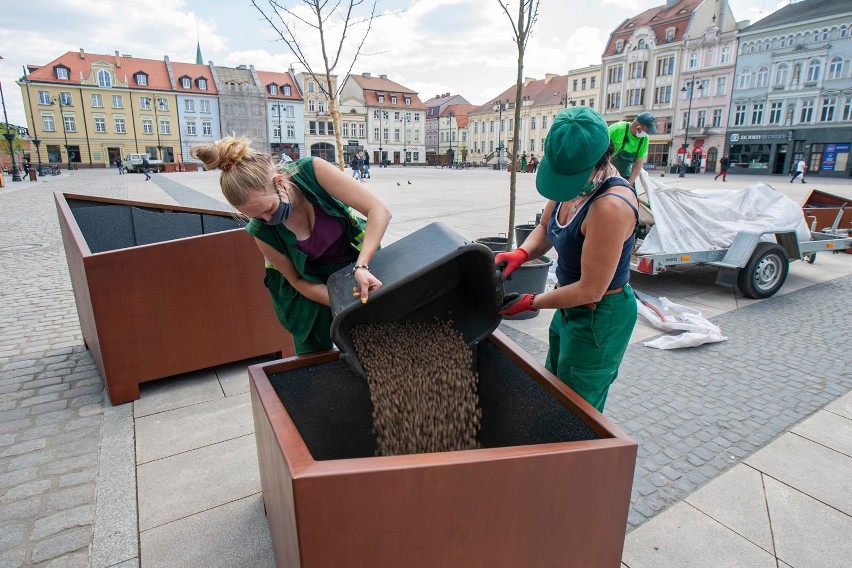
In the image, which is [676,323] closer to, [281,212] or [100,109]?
[281,212]

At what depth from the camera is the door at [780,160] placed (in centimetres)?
3784

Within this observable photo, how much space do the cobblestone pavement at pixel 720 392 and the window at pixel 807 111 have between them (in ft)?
135

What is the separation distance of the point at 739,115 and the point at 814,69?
5.79m

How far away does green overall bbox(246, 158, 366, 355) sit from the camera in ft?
6.27

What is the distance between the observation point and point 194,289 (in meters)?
3.36

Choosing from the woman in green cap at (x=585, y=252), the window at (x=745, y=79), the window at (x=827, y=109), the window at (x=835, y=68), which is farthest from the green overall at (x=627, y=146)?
the window at (x=745, y=79)

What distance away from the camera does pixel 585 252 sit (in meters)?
1.68

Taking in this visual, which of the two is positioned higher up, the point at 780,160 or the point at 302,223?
the point at 780,160

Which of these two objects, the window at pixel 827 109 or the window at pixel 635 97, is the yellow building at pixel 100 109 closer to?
the window at pixel 635 97

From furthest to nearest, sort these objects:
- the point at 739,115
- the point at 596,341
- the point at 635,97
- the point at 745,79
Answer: the point at 635,97
the point at 739,115
the point at 745,79
the point at 596,341

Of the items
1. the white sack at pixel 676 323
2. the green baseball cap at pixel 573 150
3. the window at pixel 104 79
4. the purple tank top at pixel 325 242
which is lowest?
the white sack at pixel 676 323

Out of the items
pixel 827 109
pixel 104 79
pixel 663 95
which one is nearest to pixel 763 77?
pixel 827 109

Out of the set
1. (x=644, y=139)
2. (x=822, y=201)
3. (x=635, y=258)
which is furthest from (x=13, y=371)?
(x=822, y=201)

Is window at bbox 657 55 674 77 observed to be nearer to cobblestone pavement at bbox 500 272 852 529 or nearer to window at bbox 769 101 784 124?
window at bbox 769 101 784 124
